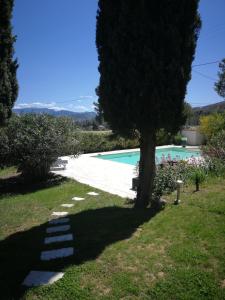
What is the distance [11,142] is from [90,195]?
4.91 m

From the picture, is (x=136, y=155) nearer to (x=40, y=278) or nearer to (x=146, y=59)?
(x=146, y=59)

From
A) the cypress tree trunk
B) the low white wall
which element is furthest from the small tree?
the cypress tree trunk

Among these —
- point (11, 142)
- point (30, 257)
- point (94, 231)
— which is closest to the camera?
point (30, 257)

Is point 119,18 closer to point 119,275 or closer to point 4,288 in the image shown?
point 119,275

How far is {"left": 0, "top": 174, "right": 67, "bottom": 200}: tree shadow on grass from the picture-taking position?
40.3ft

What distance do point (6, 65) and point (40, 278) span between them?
28.7ft

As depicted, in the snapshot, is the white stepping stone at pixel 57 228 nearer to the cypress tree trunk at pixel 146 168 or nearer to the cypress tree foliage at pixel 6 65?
the cypress tree trunk at pixel 146 168

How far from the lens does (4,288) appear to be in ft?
13.4

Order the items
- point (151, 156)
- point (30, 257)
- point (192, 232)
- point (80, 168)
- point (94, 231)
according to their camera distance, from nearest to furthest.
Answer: point (30, 257)
point (192, 232)
point (94, 231)
point (151, 156)
point (80, 168)

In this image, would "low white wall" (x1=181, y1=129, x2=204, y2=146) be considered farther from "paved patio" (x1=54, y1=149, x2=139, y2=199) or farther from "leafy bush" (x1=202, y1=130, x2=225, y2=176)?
"leafy bush" (x1=202, y1=130, x2=225, y2=176)

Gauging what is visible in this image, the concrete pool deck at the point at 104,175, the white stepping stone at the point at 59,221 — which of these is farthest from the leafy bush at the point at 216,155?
the white stepping stone at the point at 59,221

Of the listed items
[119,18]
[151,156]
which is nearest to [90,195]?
[151,156]

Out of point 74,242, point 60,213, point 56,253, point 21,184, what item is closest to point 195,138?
point 21,184

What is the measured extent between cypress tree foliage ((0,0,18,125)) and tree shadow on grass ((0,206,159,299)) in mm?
5923
